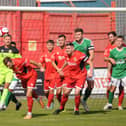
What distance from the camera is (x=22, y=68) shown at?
12727 mm

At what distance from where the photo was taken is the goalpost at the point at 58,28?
19.0m

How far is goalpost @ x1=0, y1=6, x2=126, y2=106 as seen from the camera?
62.5 ft

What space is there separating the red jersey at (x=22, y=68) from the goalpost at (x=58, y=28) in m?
5.84

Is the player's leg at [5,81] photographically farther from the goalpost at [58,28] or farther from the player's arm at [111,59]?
the goalpost at [58,28]

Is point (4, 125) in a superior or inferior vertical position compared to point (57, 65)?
inferior

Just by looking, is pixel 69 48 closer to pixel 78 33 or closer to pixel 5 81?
pixel 78 33

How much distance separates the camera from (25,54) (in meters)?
19.2

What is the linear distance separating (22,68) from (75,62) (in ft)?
3.89

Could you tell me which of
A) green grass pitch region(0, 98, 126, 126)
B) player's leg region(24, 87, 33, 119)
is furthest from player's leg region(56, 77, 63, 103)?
player's leg region(24, 87, 33, 119)

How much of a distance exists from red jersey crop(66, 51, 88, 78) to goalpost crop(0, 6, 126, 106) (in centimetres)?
550

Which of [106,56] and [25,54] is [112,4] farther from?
[106,56]

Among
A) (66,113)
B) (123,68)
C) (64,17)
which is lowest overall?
(66,113)

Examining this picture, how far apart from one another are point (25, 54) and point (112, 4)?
5707 mm

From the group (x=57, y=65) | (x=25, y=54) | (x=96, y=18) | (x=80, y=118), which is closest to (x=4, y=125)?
(x=80, y=118)
